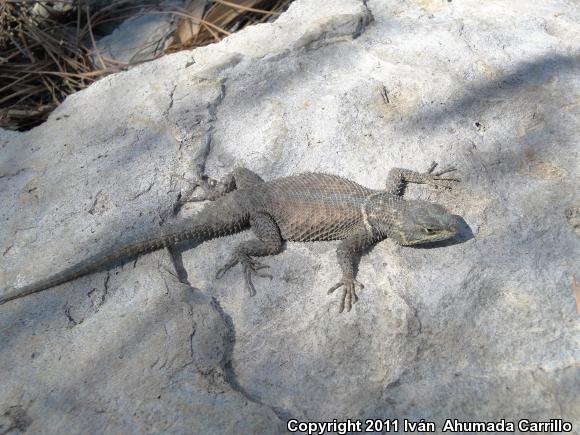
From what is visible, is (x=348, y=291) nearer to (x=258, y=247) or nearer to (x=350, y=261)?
(x=350, y=261)

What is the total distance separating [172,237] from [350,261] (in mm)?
1476

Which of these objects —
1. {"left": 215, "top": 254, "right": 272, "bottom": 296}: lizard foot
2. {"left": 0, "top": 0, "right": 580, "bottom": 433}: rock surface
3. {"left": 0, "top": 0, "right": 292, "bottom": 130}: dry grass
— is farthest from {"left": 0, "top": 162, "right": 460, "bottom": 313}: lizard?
{"left": 0, "top": 0, "right": 292, "bottom": 130}: dry grass

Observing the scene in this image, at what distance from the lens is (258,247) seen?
4.37 meters

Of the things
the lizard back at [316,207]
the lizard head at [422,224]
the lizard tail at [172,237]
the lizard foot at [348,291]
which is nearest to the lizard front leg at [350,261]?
the lizard foot at [348,291]

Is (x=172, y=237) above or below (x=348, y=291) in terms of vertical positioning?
above

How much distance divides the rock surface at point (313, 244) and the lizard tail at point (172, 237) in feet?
0.31

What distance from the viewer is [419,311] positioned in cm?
372

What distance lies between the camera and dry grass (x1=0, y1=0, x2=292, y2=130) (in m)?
6.43

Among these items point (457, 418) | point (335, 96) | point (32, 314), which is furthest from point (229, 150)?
point (457, 418)

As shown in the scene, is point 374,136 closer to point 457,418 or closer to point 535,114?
point 535,114

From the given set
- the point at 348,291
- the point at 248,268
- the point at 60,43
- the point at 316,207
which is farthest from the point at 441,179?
the point at 60,43

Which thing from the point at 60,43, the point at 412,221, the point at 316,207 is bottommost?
the point at 412,221

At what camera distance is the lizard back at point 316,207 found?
4391 millimetres

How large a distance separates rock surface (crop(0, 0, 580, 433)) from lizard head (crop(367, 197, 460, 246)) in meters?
0.17
